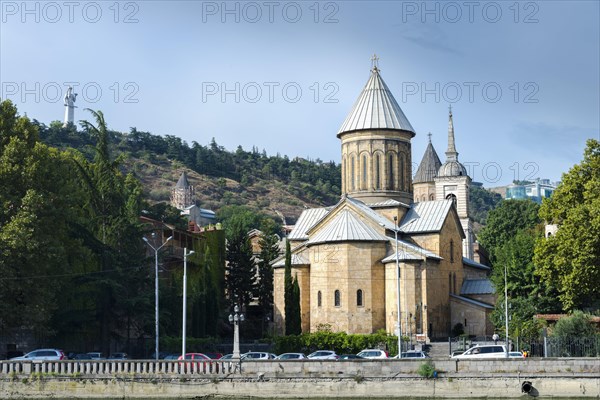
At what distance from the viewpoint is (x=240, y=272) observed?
6322cm

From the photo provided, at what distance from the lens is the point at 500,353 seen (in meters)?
36.8

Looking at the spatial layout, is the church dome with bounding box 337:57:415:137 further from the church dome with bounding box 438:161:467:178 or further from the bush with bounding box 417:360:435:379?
the church dome with bounding box 438:161:467:178

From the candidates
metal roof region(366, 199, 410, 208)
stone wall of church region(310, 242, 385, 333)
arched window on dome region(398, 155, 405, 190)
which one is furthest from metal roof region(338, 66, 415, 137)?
stone wall of church region(310, 242, 385, 333)

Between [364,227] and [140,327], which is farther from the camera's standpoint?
[364,227]

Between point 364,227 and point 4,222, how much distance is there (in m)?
19.7

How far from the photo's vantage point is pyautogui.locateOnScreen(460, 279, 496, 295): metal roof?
182 feet

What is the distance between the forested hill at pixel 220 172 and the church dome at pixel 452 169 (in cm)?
4935

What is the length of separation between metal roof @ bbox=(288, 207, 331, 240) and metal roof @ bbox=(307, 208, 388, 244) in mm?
5159

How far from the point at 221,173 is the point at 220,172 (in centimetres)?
24

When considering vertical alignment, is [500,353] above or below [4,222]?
below

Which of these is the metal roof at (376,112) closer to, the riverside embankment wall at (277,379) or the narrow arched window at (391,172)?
the narrow arched window at (391,172)

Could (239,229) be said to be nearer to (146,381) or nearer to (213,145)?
(146,381)

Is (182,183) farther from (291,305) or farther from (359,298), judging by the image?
(359,298)

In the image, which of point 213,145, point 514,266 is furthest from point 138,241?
point 213,145
